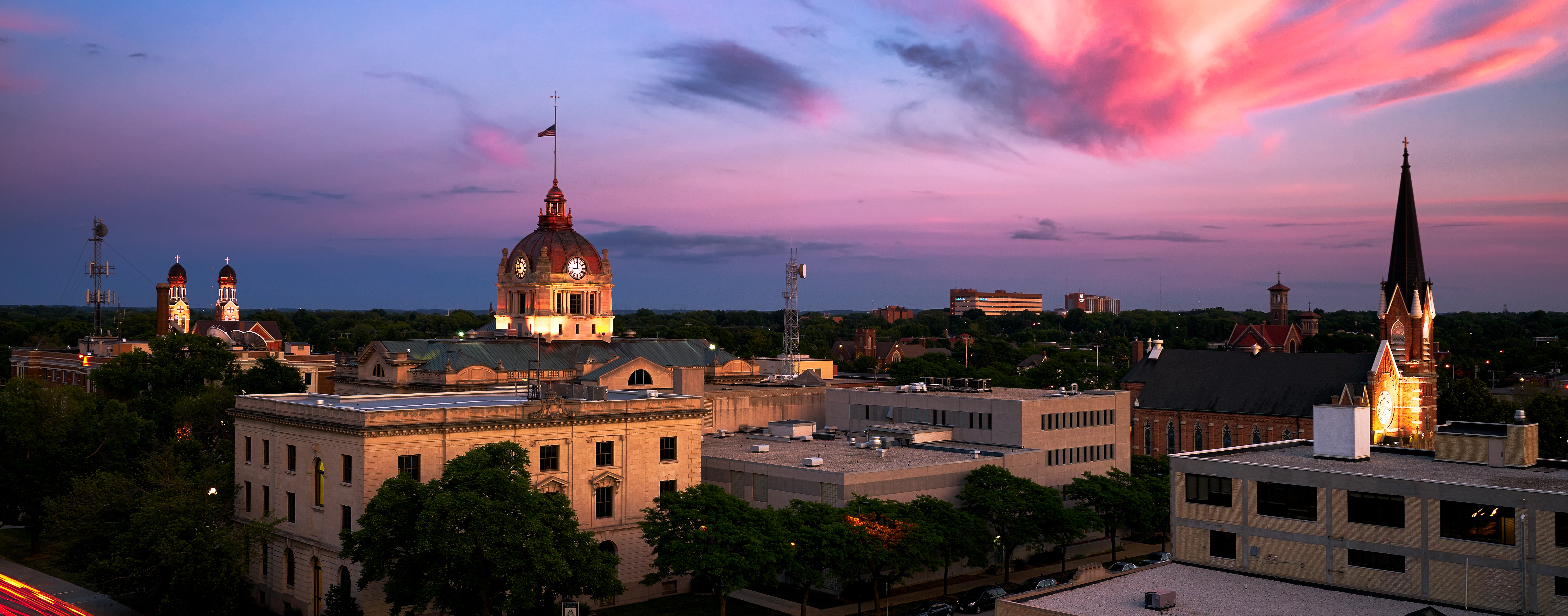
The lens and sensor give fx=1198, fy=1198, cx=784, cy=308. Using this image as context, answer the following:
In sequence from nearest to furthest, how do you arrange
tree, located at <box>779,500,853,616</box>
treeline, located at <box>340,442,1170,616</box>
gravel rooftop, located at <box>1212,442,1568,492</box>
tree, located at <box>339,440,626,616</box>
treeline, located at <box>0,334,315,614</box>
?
gravel rooftop, located at <box>1212,442,1568,492</box>, tree, located at <box>339,440,626,616</box>, treeline, located at <box>340,442,1170,616</box>, treeline, located at <box>0,334,315,614</box>, tree, located at <box>779,500,853,616</box>

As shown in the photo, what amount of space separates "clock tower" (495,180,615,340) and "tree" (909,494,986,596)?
5480 cm

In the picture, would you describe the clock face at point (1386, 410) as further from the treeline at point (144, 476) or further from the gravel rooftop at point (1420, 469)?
the treeline at point (144, 476)

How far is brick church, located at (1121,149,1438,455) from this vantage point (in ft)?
368

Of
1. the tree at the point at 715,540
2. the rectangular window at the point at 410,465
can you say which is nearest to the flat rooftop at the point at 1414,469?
the tree at the point at 715,540

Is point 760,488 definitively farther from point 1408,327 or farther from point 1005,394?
point 1408,327

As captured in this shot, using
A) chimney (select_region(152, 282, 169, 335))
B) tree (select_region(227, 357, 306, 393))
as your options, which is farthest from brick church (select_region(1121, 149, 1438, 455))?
chimney (select_region(152, 282, 169, 335))

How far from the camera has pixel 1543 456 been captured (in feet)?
351

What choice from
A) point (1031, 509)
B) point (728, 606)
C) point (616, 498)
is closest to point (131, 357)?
point (616, 498)

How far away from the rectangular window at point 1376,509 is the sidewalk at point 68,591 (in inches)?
2364

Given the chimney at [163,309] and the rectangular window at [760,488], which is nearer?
the rectangular window at [760,488]

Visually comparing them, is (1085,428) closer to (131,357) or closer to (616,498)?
(616,498)

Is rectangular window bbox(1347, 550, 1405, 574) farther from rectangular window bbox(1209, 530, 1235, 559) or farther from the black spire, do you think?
the black spire

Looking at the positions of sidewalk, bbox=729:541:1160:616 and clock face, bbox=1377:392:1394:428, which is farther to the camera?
clock face, bbox=1377:392:1394:428

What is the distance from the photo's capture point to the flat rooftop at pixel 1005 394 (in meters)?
90.7
